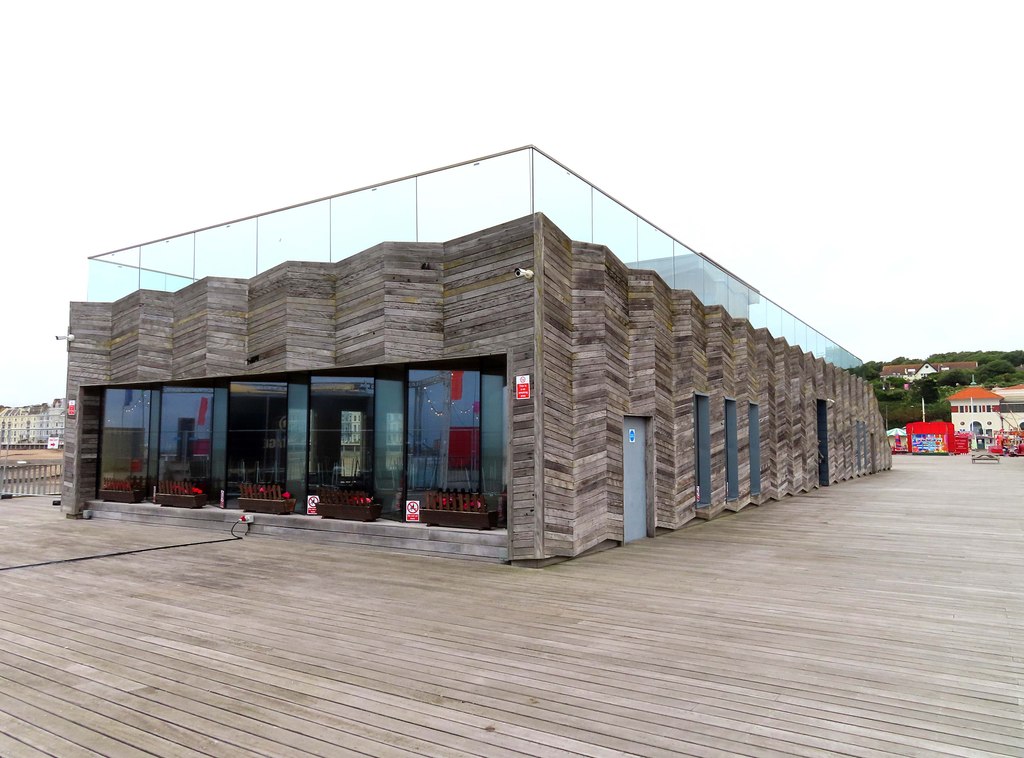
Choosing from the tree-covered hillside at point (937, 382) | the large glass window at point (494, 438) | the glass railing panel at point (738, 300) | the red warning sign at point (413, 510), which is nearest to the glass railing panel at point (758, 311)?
the glass railing panel at point (738, 300)

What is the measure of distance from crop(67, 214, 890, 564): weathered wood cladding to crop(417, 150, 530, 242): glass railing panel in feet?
0.72

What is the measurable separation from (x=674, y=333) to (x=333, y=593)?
23.9ft

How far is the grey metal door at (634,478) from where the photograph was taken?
949cm

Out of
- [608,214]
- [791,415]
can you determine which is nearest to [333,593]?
[608,214]

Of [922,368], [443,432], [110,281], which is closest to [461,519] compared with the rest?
[443,432]

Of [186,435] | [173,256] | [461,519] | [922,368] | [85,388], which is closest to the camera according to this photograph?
[461,519]

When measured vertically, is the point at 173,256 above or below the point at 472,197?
above

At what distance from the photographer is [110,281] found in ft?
43.7

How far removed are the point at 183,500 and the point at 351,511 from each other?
4.19 metres

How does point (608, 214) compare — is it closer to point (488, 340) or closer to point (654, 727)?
point (488, 340)

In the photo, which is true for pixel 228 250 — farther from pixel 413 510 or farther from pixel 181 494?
pixel 413 510

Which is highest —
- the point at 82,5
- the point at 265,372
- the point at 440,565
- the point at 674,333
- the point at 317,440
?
the point at 82,5

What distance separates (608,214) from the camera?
9.68m

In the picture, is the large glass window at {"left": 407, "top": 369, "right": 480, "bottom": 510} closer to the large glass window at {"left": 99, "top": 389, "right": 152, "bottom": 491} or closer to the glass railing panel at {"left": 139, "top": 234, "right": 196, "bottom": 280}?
the glass railing panel at {"left": 139, "top": 234, "right": 196, "bottom": 280}
